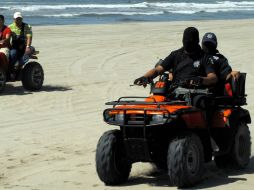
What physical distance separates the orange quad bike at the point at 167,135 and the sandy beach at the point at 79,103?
0.25 meters

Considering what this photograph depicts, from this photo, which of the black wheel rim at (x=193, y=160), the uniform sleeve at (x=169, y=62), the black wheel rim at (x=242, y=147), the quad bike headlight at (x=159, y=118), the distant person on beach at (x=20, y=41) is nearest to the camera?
the quad bike headlight at (x=159, y=118)

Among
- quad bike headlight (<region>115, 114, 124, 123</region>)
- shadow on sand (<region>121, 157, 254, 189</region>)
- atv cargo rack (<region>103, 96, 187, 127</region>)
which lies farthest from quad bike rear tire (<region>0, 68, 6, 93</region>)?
quad bike headlight (<region>115, 114, 124, 123</region>)

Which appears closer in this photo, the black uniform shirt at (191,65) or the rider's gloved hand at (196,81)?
the rider's gloved hand at (196,81)

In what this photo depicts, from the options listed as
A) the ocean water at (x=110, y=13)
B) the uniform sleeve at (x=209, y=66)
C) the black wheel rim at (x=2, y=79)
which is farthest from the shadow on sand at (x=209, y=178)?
the ocean water at (x=110, y=13)

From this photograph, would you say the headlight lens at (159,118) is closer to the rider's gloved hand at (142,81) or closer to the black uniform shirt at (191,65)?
the rider's gloved hand at (142,81)

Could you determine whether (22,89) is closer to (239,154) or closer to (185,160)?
(239,154)

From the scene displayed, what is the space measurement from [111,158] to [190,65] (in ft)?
4.25

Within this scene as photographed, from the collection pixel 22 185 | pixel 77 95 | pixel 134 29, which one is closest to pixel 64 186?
pixel 22 185

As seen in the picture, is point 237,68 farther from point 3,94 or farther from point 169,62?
point 169,62

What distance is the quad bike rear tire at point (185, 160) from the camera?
7.40 meters

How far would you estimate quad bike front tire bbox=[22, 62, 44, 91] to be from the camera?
15484mm

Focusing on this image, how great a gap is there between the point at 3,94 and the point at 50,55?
665cm

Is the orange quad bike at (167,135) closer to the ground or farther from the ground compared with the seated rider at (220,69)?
closer to the ground

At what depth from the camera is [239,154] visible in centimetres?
858
